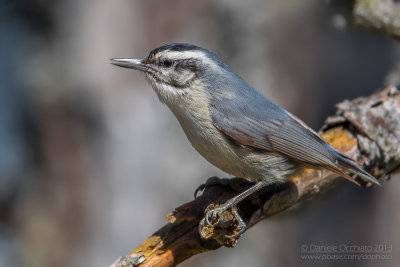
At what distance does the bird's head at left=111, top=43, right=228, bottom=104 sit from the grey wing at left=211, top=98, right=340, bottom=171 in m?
0.22

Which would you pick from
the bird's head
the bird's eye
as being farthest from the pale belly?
the bird's eye

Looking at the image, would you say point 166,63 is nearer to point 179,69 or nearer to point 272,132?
point 179,69

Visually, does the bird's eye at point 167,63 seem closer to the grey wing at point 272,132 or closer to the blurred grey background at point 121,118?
the grey wing at point 272,132

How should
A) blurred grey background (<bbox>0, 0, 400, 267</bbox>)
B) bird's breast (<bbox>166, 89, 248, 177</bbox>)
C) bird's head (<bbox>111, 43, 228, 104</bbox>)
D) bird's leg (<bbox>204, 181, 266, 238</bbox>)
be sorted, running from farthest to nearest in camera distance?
blurred grey background (<bbox>0, 0, 400, 267</bbox>) < bird's head (<bbox>111, 43, 228, 104</bbox>) < bird's breast (<bbox>166, 89, 248, 177</bbox>) < bird's leg (<bbox>204, 181, 266, 238</bbox>)

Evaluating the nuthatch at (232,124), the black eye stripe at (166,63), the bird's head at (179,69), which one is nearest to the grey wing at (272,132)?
the nuthatch at (232,124)

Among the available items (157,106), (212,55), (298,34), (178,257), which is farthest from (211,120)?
(298,34)

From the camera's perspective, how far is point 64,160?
524 centimetres

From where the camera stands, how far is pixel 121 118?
198 inches

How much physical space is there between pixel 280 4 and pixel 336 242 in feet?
8.87

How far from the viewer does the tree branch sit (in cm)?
260

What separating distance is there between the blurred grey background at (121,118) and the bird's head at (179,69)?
205cm

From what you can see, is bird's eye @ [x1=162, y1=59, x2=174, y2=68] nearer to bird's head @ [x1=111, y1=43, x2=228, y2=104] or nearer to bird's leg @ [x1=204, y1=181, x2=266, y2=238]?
bird's head @ [x1=111, y1=43, x2=228, y2=104]

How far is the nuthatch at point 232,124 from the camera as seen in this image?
2.77 m

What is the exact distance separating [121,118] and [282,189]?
244cm
